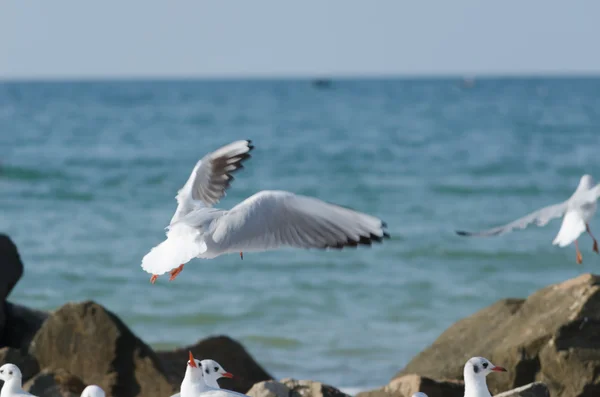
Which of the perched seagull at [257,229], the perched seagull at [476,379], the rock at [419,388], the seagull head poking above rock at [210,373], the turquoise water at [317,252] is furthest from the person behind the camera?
the turquoise water at [317,252]

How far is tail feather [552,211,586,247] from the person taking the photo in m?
8.80

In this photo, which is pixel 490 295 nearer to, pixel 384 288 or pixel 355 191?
pixel 384 288

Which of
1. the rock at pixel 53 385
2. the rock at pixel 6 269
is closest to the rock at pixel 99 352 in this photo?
the rock at pixel 53 385

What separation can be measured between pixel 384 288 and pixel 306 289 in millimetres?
869

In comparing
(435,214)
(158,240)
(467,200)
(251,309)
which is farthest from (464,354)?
(467,200)

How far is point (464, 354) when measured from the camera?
24.0 feet

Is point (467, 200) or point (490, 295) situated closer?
point (490, 295)

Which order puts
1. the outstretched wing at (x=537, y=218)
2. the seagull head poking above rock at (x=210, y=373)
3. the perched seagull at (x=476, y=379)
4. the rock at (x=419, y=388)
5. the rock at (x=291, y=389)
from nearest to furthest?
the perched seagull at (x=476, y=379) → the rock at (x=291, y=389) → the seagull head poking above rock at (x=210, y=373) → the rock at (x=419, y=388) → the outstretched wing at (x=537, y=218)

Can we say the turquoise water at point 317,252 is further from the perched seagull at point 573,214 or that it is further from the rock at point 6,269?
the rock at point 6,269

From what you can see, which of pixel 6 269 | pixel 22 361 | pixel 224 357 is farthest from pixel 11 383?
pixel 6 269

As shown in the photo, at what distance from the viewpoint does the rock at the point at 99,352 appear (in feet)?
24.2

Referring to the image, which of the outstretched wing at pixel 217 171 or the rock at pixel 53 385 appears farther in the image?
the outstretched wing at pixel 217 171

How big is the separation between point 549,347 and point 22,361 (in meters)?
3.37

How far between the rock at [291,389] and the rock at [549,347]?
1.17 metres
